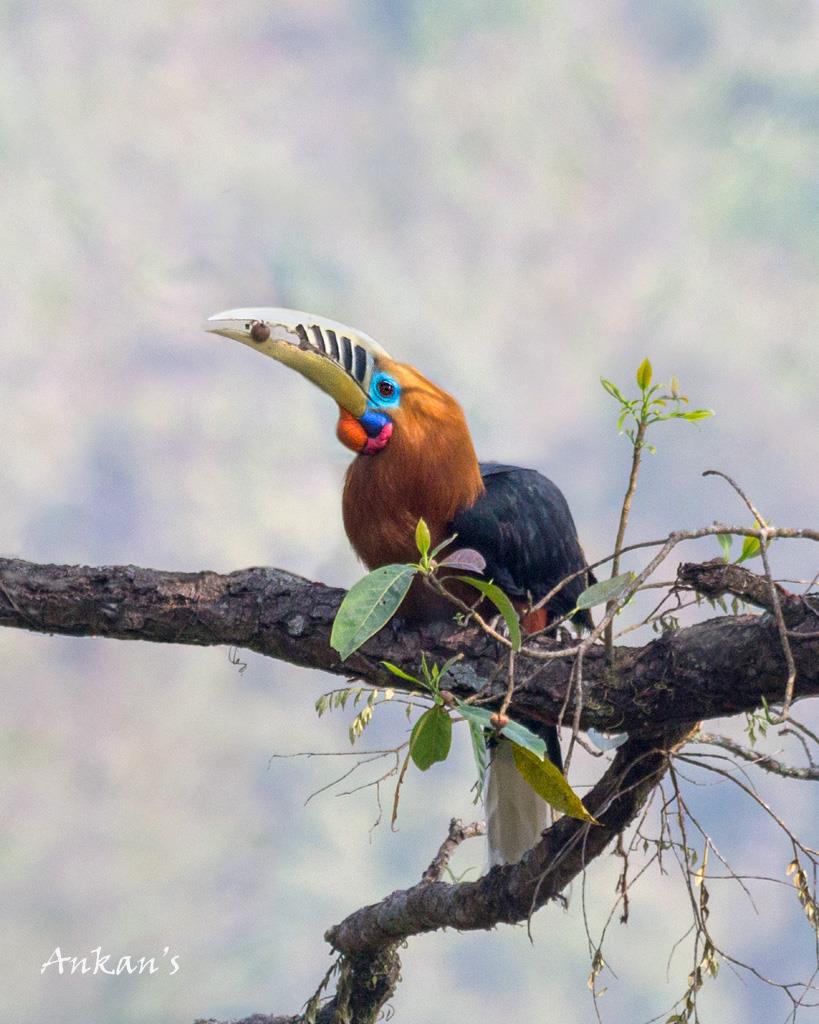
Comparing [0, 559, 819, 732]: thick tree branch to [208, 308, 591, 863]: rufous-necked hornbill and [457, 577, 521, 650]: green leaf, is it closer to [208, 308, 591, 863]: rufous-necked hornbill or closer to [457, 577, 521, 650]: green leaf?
[208, 308, 591, 863]: rufous-necked hornbill

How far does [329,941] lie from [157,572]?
123cm

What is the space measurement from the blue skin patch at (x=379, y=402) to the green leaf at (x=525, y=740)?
152 cm

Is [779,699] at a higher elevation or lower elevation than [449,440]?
lower

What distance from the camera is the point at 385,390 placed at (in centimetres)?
309

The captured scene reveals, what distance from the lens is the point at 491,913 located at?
2.60 meters

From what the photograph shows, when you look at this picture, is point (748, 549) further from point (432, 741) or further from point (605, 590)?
point (432, 741)

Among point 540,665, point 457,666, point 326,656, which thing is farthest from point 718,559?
point 326,656

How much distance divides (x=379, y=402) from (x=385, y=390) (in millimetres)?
41

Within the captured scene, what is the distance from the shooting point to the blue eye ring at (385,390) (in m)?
3.07

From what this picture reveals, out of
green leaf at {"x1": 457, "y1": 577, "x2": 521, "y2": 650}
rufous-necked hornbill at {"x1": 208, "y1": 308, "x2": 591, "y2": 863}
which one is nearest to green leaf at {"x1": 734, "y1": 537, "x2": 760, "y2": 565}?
green leaf at {"x1": 457, "y1": 577, "x2": 521, "y2": 650}

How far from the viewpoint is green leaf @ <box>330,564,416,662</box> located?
176cm

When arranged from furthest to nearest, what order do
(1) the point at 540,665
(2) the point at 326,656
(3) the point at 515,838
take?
(3) the point at 515,838
(2) the point at 326,656
(1) the point at 540,665

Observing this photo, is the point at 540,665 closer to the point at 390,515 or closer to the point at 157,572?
the point at 390,515

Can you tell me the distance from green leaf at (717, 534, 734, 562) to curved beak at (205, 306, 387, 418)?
47.7 inches
